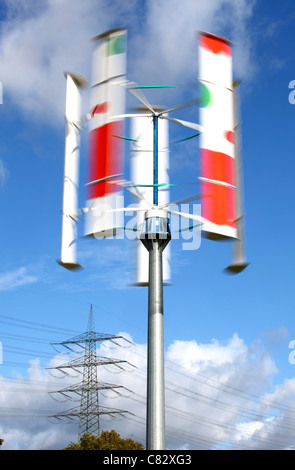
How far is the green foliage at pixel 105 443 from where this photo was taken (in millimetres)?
60344

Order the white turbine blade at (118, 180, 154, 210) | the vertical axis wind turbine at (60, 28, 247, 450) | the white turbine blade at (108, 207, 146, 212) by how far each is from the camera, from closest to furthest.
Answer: the vertical axis wind turbine at (60, 28, 247, 450)
the white turbine blade at (108, 207, 146, 212)
the white turbine blade at (118, 180, 154, 210)

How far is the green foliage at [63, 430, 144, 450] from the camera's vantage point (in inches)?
2376

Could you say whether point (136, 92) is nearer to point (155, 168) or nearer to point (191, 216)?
point (155, 168)

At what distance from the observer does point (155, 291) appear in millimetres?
18125

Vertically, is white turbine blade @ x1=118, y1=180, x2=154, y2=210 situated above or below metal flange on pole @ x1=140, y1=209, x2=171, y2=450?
above

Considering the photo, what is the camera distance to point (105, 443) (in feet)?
202

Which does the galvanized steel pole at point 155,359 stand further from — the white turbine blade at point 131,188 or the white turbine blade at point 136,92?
the white turbine blade at point 136,92

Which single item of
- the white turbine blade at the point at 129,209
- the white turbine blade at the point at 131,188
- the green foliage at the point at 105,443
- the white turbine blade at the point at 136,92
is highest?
the white turbine blade at the point at 136,92

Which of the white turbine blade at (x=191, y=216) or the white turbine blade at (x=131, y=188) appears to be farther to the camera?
the white turbine blade at (x=131, y=188)

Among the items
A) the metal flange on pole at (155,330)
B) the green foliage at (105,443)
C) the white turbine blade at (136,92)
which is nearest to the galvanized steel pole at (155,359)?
the metal flange on pole at (155,330)

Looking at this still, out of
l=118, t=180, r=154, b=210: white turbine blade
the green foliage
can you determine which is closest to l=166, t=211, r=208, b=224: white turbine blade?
l=118, t=180, r=154, b=210: white turbine blade

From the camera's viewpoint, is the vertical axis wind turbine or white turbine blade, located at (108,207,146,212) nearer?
the vertical axis wind turbine

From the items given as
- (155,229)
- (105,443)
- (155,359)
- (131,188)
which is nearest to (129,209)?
(155,229)

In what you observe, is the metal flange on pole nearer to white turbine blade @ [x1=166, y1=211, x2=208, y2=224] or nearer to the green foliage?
white turbine blade @ [x1=166, y1=211, x2=208, y2=224]
